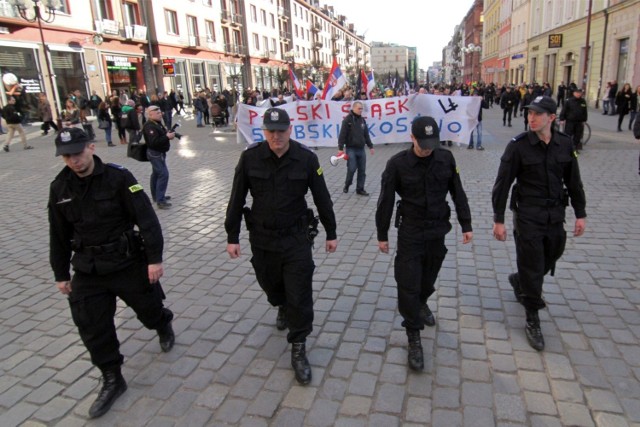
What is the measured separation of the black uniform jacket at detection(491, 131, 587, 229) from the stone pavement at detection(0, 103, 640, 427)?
1.06 m

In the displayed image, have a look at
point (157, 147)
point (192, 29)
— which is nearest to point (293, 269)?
point (157, 147)

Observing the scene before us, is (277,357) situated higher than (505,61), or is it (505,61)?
(505,61)

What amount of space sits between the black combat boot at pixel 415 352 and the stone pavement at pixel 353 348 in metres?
0.07

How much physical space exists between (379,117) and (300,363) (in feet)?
28.3

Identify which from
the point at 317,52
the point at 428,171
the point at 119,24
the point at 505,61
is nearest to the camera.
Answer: the point at 428,171

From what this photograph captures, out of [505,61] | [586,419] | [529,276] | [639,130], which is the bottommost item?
[586,419]

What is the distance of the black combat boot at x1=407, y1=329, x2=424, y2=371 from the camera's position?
11.4ft

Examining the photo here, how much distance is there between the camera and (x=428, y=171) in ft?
11.7

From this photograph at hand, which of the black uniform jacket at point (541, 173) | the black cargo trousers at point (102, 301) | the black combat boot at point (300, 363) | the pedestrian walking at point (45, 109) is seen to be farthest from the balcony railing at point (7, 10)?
the black uniform jacket at point (541, 173)

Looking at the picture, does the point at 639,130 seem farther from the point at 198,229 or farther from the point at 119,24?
the point at 119,24

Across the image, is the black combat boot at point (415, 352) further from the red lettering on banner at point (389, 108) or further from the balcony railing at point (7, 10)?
the balcony railing at point (7, 10)

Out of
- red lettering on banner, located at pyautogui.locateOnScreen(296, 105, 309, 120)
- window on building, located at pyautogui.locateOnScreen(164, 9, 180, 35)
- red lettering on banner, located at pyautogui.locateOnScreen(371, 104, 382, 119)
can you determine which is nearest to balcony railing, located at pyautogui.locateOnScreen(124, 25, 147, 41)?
window on building, located at pyautogui.locateOnScreen(164, 9, 180, 35)

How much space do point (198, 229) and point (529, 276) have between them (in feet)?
16.7

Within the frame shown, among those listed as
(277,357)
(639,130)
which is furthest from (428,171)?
(639,130)
